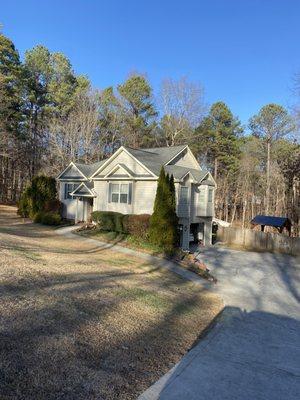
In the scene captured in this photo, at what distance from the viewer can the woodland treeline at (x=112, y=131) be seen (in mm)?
40969

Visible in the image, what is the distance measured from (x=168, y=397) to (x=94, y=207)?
22.7 meters

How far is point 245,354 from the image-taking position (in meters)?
6.70

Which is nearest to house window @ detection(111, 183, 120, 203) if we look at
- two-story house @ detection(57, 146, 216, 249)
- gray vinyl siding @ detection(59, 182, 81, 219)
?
two-story house @ detection(57, 146, 216, 249)

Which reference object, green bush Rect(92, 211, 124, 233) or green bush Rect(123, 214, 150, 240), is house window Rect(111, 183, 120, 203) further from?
green bush Rect(123, 214, 150, 240)

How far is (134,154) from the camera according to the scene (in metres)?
25.2

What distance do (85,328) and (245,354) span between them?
2866 mm

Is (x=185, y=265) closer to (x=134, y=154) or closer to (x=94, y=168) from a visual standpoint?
(x=134, y=154)

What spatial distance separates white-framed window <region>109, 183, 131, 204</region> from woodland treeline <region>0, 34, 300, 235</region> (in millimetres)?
15329

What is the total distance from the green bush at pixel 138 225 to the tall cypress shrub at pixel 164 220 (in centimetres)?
94

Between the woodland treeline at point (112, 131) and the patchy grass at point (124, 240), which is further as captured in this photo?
the woodland treeline at point (112, 131)

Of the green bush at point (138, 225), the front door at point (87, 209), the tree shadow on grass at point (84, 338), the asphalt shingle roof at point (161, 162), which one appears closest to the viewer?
the tree shadow on grass at point (84, 338)

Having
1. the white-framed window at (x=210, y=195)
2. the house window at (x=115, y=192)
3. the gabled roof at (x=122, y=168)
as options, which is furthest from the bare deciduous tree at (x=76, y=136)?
the white-framed window at (x=210, y=195)

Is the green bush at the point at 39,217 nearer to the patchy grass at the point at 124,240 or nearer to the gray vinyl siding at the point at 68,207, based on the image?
the gray vinyl siding at the point at 68,207

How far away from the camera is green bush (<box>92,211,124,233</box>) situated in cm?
2211
